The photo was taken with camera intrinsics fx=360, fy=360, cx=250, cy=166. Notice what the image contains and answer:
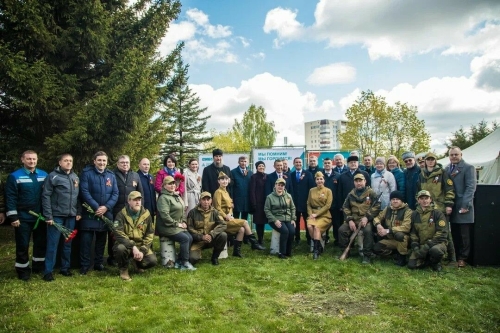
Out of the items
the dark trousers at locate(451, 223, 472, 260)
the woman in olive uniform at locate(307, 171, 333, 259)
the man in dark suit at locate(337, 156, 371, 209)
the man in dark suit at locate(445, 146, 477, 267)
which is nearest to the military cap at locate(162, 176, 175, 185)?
the woman in olive uniform at locate(307, 171, 333, 259)

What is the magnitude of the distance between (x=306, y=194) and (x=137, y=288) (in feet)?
14.4

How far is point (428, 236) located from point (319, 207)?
2190mm

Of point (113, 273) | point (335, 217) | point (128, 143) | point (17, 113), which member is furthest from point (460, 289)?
point (17, 113)

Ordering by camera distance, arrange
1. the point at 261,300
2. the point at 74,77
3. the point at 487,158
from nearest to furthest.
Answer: the point at 261,300 < the point at 74,77 < the point at 487,158

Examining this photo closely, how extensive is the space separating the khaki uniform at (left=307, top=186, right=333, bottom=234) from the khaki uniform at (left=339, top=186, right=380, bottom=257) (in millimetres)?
417

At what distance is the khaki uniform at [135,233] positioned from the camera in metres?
5.75

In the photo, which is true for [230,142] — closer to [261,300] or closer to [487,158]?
[487,158]

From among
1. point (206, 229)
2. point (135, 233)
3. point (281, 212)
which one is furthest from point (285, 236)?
point (135, 233)

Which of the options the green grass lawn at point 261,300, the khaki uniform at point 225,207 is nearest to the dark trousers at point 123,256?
the green grass lawn at point 261,300

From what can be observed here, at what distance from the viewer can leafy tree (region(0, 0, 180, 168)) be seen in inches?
309

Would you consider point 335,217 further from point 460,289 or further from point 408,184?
point 460,289

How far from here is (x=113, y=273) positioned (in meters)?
5.95

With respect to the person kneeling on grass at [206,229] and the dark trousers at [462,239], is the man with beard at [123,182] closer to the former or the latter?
the person kneeling on grass at [206,229]

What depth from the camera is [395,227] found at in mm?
6547
